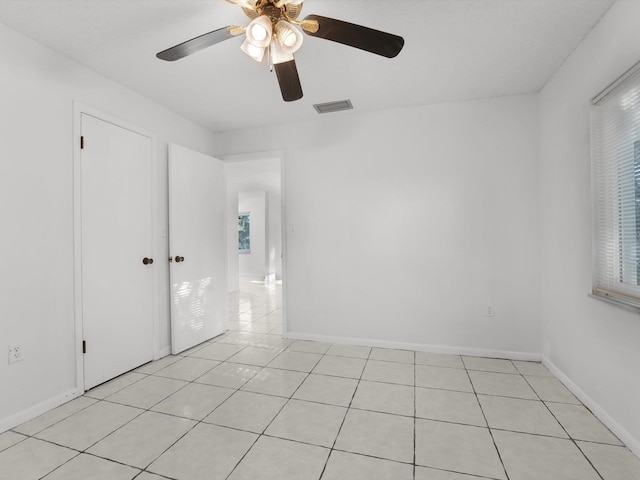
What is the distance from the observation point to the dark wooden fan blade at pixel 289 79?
177 centimetres

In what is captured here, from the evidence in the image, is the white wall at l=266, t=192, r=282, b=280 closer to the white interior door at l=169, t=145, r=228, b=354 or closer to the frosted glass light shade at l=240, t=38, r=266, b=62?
the white interior door at l=169, t=145, r=228, b=354

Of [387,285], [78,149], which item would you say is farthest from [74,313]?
[387,285]

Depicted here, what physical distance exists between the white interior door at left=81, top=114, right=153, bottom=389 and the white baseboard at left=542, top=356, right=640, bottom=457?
3.56 meters

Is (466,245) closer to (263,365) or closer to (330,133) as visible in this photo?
(330,133)

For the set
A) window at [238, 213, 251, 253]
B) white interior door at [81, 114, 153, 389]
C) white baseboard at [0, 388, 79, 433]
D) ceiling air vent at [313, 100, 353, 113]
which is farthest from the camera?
window at [238, 213, 251, 253]

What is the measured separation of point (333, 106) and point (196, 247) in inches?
83.8

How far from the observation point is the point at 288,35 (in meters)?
1.61

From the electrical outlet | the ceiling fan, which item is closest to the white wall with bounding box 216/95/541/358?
the ceiling fan

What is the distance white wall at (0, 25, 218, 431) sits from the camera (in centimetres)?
195

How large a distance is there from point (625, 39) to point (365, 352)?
299cm

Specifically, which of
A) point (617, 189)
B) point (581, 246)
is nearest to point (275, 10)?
point (617, 189)

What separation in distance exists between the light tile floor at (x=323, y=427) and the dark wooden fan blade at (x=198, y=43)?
2.19m

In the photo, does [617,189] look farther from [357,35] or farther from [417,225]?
[357,35]

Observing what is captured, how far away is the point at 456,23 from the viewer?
6.48 ft
